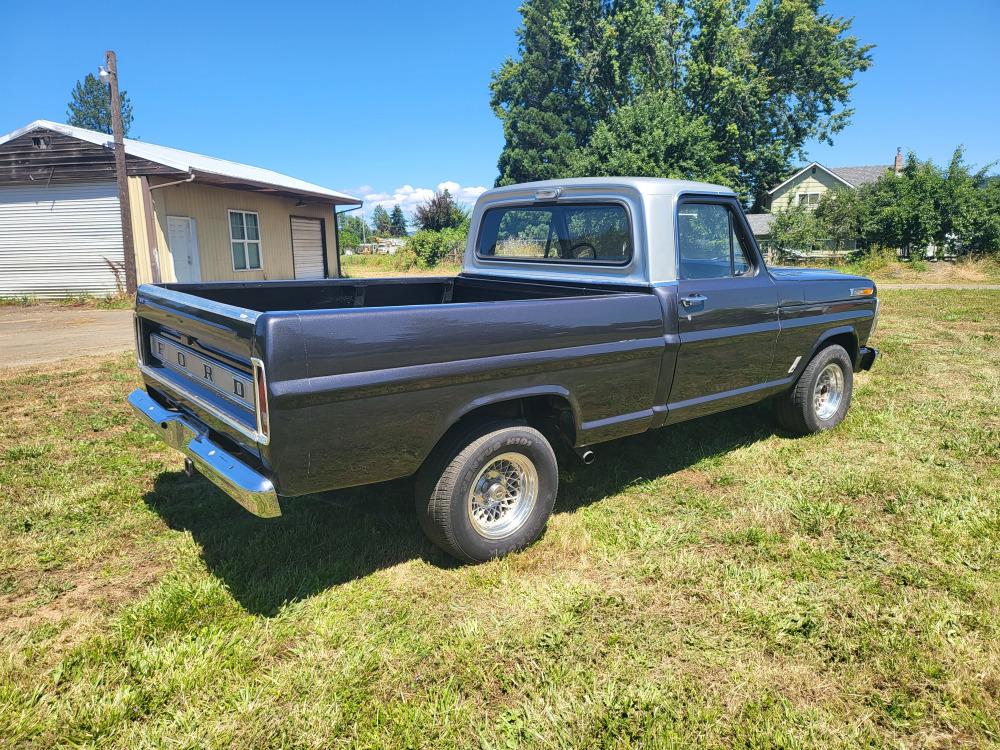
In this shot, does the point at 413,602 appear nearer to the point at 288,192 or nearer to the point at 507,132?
the point at 288,192

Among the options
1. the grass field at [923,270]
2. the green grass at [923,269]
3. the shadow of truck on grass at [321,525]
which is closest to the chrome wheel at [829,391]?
the shadow of truck on grass at [321,525]

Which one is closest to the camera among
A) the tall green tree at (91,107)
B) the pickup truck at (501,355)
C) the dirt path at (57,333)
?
the pickup truck at (501,355)

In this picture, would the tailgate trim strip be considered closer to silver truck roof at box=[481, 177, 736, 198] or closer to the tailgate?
the tailgate

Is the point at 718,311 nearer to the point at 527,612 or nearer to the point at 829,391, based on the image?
the point at 829,391

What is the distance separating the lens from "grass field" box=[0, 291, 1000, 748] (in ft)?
7.11

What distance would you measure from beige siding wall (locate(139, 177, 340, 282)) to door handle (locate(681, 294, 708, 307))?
9.95 metres

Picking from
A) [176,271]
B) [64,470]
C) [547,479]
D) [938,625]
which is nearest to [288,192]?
[176,271]

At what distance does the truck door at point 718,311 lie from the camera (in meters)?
3.76

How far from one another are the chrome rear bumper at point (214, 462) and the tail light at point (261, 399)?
20 cm

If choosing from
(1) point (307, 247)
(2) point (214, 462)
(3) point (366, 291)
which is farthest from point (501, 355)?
(1) point (307, 247)

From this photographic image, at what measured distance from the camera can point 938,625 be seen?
264 cm

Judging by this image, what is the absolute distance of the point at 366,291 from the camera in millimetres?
4664

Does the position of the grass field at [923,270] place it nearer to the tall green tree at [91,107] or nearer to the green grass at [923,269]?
the green grass at [923,269]

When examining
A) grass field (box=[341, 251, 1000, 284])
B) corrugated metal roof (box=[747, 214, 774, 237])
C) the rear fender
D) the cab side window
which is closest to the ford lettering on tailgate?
the rear fender
